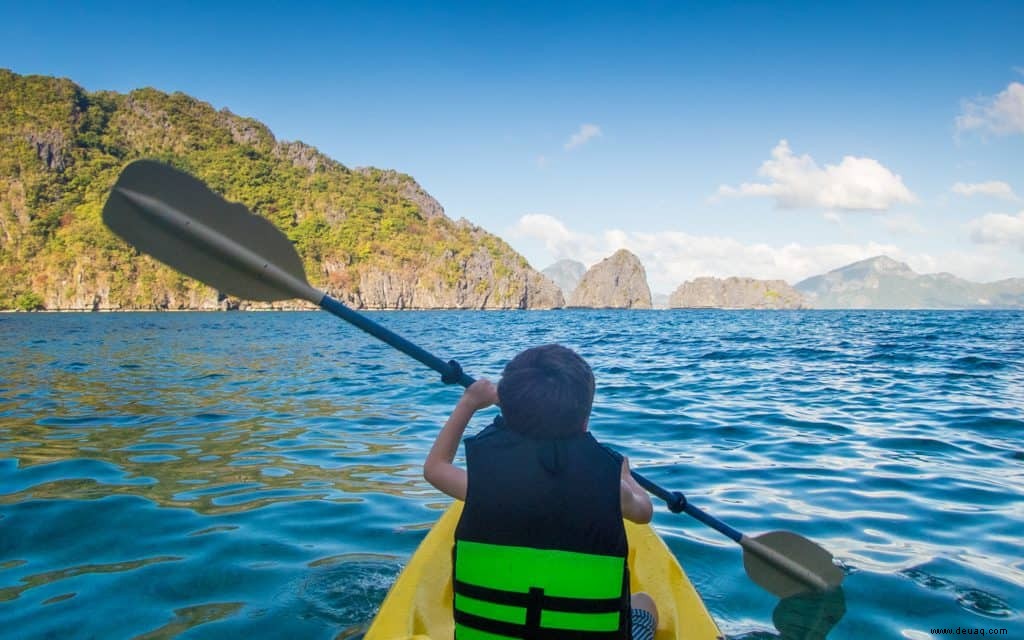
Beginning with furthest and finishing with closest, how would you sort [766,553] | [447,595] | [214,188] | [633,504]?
[214,188], [766,553], [447,595], [633,504]

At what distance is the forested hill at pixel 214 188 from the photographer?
95375 millimetres

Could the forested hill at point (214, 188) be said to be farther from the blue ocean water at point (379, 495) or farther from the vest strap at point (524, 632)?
the vest strap at point (524, 632)

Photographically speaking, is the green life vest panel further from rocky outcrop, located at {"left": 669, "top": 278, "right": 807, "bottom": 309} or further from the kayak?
rocky outcrop, located at {"left": 669, "top": 278, "right": 807, "bottom": 309}

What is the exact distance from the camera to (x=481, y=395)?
2396 millimetres

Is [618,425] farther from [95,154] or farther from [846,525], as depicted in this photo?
[95,154]

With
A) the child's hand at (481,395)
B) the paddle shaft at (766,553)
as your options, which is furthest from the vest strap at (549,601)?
the paddle shaft at (766,553)

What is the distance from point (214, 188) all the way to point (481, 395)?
402ft

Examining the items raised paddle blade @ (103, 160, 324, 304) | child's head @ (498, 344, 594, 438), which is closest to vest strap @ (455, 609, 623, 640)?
child's head @ (498, 344, 594, 438)

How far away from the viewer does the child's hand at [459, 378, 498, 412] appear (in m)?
2.37

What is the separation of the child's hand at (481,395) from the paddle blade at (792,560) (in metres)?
1.97

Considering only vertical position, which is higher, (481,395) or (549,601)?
(481,395)

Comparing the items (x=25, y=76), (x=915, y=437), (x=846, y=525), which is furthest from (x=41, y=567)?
(x=25, y=76)

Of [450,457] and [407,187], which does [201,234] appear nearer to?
[450,457]

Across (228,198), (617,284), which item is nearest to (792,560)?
(228,198)
